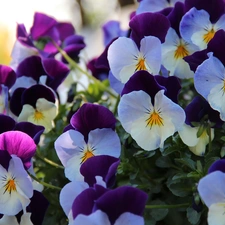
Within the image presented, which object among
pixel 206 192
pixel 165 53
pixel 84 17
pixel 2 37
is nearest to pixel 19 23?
pixel 165 53

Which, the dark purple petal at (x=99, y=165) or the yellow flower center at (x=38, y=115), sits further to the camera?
the yellow flower center at (x=38, y=115)

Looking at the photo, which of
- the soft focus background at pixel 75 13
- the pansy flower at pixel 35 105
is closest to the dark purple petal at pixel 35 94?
the pansy flower at pixel 35 105

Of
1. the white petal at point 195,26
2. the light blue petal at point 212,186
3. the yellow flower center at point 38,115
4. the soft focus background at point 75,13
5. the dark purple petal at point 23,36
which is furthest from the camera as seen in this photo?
the soft focus background at point 75,13

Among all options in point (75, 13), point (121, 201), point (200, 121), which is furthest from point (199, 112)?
point (75, 13)

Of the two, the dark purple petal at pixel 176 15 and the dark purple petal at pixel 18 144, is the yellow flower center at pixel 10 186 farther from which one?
the dark purple petal at pixel 176 15

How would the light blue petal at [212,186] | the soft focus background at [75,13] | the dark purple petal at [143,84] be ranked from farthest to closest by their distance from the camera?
1. the soft focus background at [75,13]
2. the dark purple petal at [143,84]
3. the light blue petal at [212,186]

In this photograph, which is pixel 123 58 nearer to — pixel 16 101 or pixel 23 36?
pixel 16 101

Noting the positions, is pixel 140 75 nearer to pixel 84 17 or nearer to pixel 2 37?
pixel 2 37

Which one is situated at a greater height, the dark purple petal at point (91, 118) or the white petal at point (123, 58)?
the white petal at point (123, 58)
